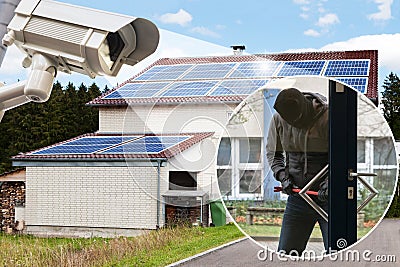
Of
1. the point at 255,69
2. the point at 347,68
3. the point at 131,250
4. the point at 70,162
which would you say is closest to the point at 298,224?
the point at 255,69

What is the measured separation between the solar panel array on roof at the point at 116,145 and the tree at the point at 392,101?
802 millimetres

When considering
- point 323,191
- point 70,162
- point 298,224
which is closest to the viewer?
point 323,191

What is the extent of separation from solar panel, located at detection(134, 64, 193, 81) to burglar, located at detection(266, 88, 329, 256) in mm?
385

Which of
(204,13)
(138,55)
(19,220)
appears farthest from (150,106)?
(19,220)

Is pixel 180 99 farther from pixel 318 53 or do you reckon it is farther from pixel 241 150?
pixel 318 53

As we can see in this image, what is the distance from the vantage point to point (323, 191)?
110 cm

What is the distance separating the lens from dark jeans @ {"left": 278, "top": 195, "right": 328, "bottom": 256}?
1.13m

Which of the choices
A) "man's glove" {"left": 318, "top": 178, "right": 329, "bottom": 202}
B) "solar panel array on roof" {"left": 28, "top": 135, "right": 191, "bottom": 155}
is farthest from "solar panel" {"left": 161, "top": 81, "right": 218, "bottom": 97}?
"man's glove" {"left": 318, "top": 178, "right": 329, "bottom": 202}

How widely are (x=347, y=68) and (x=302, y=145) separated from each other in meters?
0.79

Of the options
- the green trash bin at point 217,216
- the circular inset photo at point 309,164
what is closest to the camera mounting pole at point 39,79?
the circular inset photo at point 309,164

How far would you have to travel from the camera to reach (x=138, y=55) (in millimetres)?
436

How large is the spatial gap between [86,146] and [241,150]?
1.13m

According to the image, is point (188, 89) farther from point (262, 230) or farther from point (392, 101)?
point (392, 101)

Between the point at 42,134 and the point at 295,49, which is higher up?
the point at 295,49
